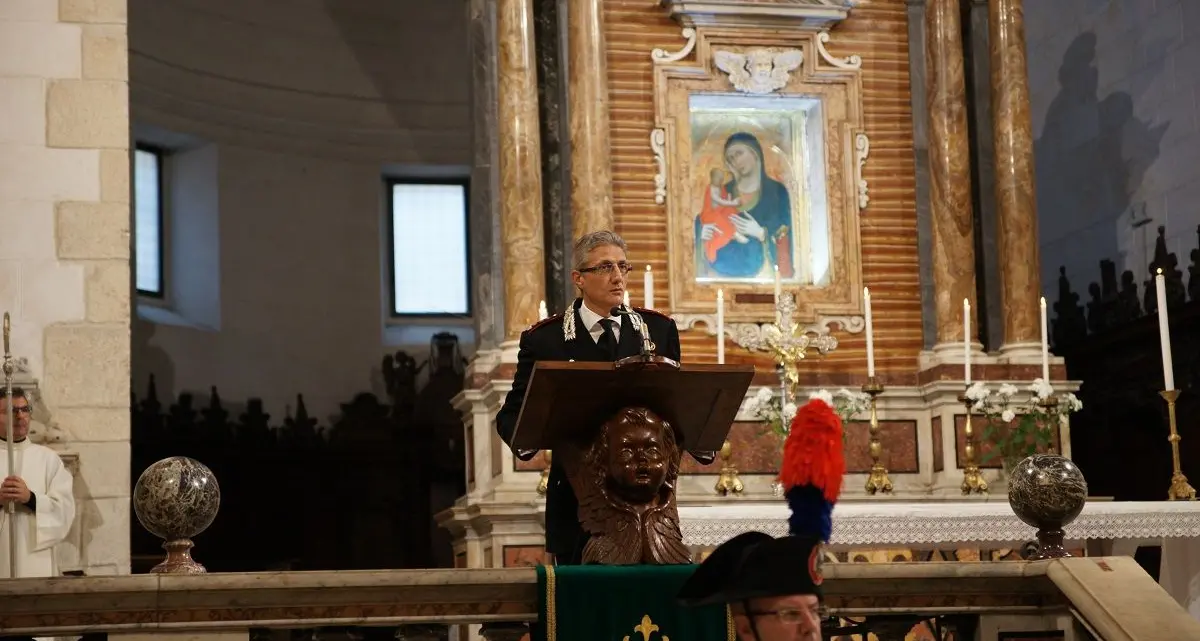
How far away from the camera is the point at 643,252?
10.4m

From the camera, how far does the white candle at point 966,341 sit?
9.33m

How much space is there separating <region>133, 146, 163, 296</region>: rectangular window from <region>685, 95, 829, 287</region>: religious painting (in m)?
5.38

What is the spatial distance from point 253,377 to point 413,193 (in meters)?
2.35

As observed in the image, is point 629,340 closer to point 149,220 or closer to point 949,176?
point 949,176

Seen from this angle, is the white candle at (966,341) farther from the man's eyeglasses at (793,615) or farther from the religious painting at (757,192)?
the man's eyeglasses at (793,615)

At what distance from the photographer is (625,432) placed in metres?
4.64

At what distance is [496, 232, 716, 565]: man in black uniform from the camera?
5020 millimetres

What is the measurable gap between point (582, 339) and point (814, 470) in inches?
62.0

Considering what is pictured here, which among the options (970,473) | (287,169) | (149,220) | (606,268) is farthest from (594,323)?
(287,169)

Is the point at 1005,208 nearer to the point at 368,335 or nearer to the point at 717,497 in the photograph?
the point at 717,497

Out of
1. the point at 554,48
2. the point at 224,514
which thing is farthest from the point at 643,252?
the point at 224,514

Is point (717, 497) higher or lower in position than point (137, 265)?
lower

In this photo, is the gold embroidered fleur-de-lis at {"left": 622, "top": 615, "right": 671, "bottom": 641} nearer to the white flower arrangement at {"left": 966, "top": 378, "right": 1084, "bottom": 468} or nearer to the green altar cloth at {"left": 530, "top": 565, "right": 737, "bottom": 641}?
the green altar cloth at {"left": 530, "top": 565, "right": 737, "bottom": 641}

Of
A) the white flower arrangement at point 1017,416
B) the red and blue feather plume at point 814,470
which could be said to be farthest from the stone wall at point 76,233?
the red and blue feather plume at point 814,470
